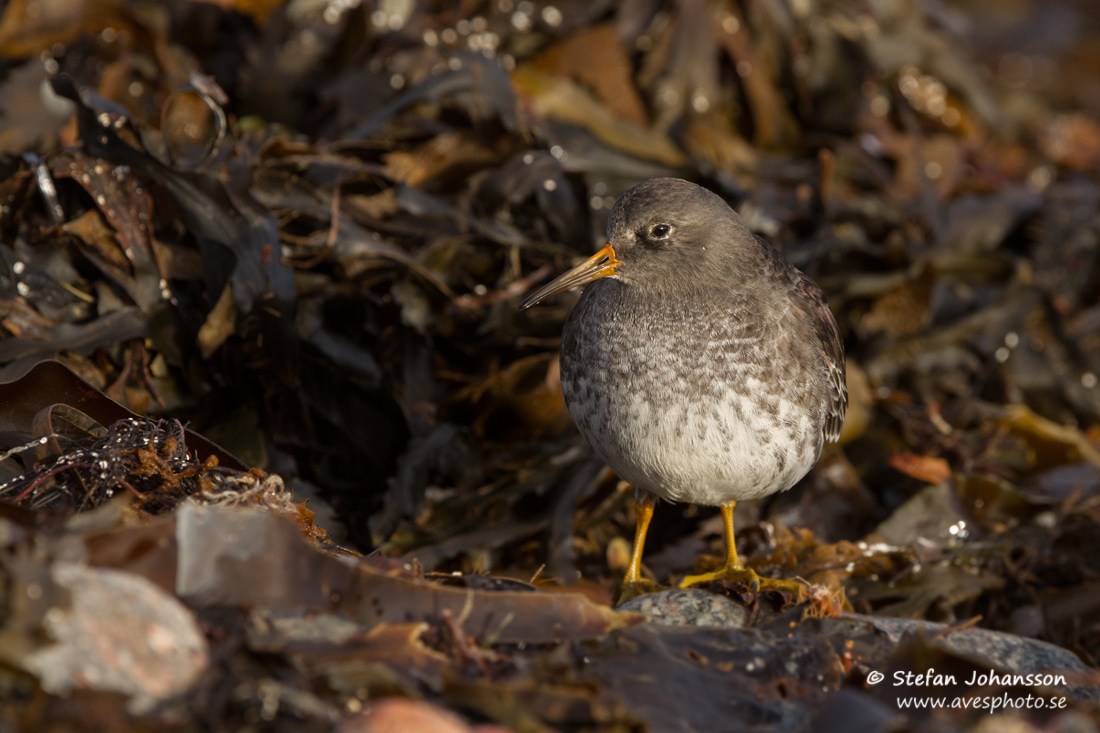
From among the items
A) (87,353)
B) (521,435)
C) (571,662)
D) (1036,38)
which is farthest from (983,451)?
(1036,38)

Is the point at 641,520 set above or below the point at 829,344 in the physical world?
below

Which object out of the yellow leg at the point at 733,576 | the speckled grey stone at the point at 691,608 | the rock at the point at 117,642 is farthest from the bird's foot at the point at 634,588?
the rock at the point at 117,642

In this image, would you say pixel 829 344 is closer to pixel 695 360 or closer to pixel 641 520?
pixel 695 360

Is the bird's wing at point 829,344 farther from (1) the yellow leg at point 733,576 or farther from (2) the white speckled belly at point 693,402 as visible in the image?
(1) the yellow leg at point 733,576

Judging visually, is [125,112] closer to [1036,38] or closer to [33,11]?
[33,11]

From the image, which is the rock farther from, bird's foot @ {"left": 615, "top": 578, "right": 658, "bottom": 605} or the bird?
bird's foot @ {"left": 615, "top": 578, "right": 658, "bottom": 605}

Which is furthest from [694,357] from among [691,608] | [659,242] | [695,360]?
[691,608]
